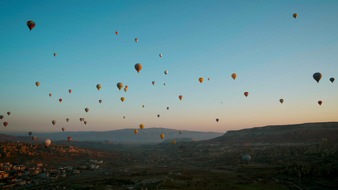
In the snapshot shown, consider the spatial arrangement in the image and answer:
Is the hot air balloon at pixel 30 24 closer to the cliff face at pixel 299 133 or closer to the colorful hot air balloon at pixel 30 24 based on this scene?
the colorful hot air balloon at pixel 30 24

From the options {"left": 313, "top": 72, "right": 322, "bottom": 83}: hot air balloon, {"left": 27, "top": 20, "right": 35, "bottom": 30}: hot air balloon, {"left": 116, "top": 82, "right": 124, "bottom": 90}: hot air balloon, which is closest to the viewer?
{"left": 27, "top": 20, "right": 35, "bottom": 30}: hot air balloon

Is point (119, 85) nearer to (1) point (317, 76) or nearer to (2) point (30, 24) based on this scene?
(2) point (30, 24)

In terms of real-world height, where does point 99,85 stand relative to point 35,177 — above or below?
above

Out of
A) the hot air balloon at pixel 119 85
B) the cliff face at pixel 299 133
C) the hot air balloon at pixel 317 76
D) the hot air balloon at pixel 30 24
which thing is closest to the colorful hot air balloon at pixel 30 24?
the hot air balloon at pixel 30 24

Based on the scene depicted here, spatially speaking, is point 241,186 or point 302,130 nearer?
point 241,186

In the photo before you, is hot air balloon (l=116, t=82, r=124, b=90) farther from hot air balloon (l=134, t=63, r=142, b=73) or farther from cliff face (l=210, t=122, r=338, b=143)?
cliff face (l=210, t=122, r=338, b=143)

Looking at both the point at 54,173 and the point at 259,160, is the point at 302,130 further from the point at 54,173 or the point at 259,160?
the point at 54,173

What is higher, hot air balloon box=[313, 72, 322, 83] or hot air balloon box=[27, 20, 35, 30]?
hot air balloon box=[27, 20, 35, 30]

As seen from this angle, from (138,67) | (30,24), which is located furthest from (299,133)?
(30,24)

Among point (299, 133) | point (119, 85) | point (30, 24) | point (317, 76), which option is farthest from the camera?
point (299, 133)

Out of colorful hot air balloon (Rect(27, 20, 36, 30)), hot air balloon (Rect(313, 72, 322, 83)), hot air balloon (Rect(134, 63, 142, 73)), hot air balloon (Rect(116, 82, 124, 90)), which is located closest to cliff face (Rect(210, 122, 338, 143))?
hot air balloon (Rect(313, 72, 322, 83))

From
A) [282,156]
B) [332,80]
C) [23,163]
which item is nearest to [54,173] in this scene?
[23,163]
